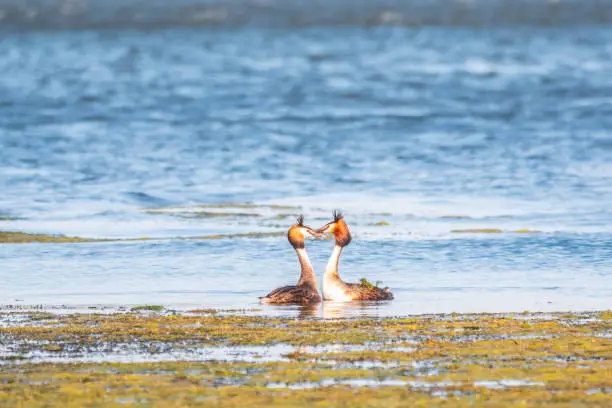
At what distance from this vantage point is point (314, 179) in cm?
2666

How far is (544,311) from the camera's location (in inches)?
533

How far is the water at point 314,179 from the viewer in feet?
53.0

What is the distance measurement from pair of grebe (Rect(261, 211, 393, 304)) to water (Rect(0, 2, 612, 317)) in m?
0.26

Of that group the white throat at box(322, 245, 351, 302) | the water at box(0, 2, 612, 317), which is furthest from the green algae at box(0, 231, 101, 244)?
the white throat at box(322, 245, 351, 302)

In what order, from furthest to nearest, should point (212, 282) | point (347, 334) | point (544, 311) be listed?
point (212, 282), point (544, 311), point (347, 334)

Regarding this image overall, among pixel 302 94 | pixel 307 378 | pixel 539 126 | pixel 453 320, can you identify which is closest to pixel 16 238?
pixel 453 320

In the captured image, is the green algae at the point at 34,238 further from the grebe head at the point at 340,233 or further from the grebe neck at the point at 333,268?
the grebe neck at the point at 333,268

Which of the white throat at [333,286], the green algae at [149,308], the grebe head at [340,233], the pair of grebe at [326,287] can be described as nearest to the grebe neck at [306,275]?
the pair of grebe at [326,287]

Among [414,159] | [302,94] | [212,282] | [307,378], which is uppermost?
[302,94]

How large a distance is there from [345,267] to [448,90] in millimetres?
31788

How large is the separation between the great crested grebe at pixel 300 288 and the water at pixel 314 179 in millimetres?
229

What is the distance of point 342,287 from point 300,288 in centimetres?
47

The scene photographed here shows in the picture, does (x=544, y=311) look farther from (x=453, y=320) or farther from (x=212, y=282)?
(x=212, y=282)

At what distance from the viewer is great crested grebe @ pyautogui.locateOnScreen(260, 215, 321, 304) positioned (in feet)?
47.8
